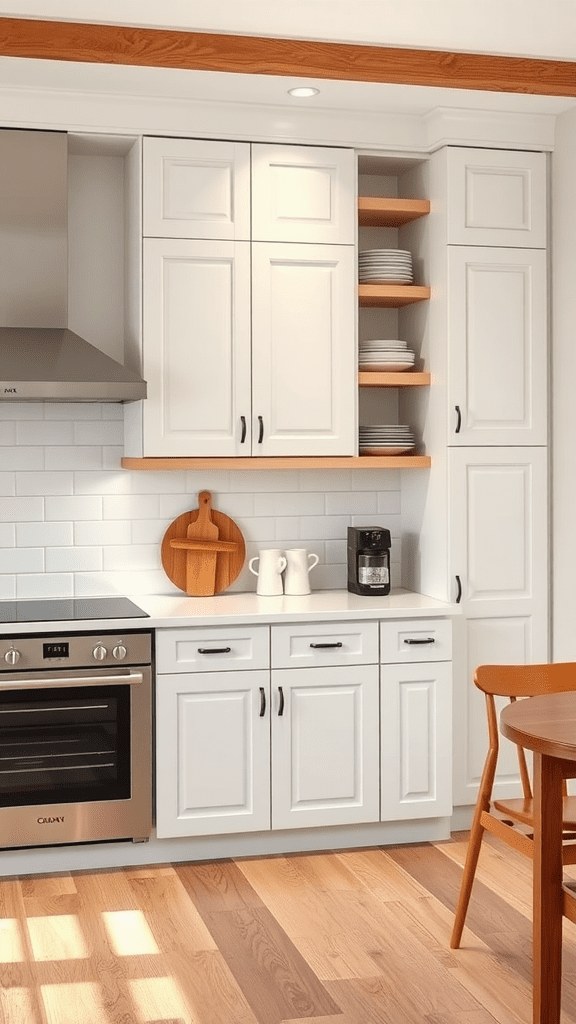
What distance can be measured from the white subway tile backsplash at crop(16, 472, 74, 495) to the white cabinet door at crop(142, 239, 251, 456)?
439 mm

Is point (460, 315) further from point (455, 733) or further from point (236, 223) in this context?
point (455, 733)

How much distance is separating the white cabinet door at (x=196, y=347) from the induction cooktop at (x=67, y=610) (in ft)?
1.90

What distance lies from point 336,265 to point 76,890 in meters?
2.43

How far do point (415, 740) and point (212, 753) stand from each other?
30.0 inches

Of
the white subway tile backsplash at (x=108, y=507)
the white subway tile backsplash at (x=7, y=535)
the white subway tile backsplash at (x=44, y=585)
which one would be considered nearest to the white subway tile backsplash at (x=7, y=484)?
the white subway tile backsplash at (x=108, y=507)

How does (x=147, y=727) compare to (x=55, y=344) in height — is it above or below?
below

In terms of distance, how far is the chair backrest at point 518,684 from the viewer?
3.21 meters

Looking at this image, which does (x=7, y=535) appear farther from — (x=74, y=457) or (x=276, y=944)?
(x=276, y=944)

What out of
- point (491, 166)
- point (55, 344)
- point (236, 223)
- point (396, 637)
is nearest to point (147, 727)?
point (396, 637)

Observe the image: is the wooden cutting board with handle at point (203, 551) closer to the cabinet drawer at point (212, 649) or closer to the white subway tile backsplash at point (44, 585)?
the white subway tile backsplash at point (44, 585)

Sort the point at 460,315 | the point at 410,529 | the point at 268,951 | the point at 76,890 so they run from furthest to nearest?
the point at 410,529 < the point at 460,315 < the point at 76,890 < the point at 268,951

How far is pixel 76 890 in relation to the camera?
3.77 meters

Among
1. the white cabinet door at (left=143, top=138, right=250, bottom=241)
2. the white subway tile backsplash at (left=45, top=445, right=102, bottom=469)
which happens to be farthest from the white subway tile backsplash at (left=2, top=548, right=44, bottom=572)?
the white cabinet door at (left=143, top=138, right=250, bottom=241)

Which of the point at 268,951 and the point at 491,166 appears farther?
the point at 491,166
